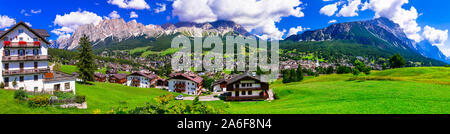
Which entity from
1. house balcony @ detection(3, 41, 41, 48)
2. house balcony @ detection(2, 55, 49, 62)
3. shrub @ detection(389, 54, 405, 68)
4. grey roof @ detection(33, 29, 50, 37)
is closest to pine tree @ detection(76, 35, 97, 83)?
grey roof @ detection(33, 29, 50, 37)

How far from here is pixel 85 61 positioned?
5009 centimetres

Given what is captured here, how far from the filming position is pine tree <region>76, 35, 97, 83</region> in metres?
48.5

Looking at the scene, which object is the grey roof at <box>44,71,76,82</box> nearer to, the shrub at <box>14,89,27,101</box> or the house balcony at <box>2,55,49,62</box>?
the house balcony at <box>2,55,49,62</box>

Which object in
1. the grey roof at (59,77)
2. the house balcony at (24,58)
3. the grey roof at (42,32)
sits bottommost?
the grey roof at (59,77)

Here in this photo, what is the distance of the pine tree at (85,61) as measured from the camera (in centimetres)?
4847

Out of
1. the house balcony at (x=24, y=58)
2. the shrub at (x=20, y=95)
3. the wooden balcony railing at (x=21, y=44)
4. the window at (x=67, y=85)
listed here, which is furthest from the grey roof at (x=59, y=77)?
the shrub at (x=20, y=95)

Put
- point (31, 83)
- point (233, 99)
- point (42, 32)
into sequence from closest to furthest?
point (31, 83) → point (42, 32) → point (233, 99)

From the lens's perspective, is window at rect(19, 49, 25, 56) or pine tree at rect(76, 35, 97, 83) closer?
window at rect(19, 49, 25, 56)

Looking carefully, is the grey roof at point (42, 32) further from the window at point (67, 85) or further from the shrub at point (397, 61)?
the shrub at point (397, 61)

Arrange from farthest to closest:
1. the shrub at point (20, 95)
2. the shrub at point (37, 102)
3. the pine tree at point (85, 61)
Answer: the pine tree at point (85, 61)
the shrub at point (20, 95)
the shrub at point (37, 102)
